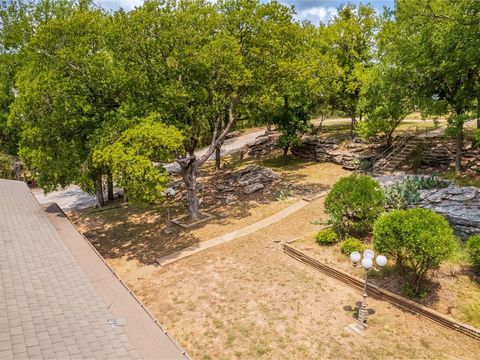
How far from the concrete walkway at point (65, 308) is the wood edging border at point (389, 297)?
27.0 ft

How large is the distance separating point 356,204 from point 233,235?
7.41 metres

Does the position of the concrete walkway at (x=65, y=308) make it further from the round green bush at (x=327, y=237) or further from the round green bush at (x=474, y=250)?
the round green bush at (x=474, y=250)

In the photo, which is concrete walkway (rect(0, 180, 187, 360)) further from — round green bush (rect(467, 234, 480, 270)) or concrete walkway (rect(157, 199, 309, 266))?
round green bush (rect(467, 234, 480, 270))

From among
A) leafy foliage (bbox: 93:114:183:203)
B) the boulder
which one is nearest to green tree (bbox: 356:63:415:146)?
the boulder

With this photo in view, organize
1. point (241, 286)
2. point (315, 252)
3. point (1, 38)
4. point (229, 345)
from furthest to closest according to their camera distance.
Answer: point (1, 38)
point (315, 252)
point (241, 286)
point (229, 345)

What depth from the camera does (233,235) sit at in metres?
20.7

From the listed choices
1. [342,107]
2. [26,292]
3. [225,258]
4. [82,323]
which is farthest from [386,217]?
[342,107]

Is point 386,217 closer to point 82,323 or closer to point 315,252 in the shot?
point 315,252

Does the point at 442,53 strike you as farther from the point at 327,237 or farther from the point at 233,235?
the point at 233,235

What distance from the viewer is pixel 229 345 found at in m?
11.7

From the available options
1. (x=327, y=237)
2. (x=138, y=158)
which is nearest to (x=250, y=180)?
(x=327, y=237)

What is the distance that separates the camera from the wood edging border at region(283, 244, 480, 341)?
11.3m

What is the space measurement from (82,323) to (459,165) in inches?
950

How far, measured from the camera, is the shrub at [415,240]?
472 inches
